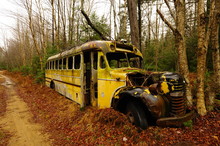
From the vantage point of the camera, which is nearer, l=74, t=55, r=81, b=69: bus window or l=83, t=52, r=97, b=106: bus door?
l=83, t=52, r=97, b=106: bus door

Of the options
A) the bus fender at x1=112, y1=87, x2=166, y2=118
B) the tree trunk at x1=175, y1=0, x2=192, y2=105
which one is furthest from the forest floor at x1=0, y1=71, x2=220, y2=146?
the tree trunk at x1=175, y1=0, x2=192, y2=105

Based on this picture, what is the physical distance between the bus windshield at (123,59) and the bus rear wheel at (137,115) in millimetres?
1712

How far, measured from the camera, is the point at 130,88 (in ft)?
11.0

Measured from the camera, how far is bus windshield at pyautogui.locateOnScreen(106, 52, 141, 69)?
14.9 feet

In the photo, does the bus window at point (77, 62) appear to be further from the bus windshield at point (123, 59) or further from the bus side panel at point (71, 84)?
the bus windshield at point (123, 59)

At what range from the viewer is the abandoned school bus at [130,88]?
2.85 metres

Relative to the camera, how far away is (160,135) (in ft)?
9.28

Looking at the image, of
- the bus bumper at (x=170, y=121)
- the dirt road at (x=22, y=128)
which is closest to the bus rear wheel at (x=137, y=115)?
the bus bumper at (x=170, y=121)

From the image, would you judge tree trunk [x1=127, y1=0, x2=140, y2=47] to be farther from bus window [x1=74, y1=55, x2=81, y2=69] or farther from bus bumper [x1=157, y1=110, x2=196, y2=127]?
bus bumper [x1=157, y1=110, x2=196, y2=127]

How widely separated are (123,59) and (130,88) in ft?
5.54

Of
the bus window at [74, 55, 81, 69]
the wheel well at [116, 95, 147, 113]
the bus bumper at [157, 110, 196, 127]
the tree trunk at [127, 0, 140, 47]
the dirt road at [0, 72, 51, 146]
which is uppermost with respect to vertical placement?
the tree trunk at [127, 0, 140, 47]

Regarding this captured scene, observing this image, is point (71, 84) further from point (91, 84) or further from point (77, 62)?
point (91, 84)

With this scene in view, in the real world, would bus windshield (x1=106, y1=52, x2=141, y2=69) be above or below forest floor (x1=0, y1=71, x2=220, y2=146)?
above

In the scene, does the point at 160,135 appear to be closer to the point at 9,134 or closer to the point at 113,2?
the point at 9,134
